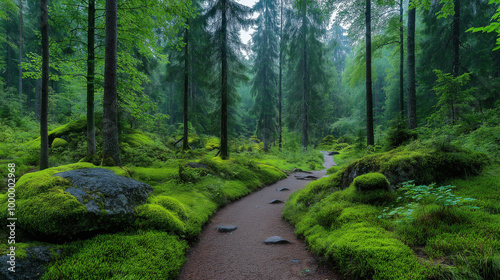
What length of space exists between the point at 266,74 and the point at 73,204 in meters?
23.2

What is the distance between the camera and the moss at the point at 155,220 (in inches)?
159

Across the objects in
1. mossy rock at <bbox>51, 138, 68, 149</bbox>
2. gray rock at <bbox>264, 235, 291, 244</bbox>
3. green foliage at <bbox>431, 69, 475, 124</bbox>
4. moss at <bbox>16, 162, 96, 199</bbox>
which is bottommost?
gray rock at <bbox>264, 235, 291, 244</bbox>

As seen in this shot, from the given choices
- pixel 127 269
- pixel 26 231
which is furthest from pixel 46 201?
pixel 127 269

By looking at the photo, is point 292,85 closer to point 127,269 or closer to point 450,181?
point 450,181

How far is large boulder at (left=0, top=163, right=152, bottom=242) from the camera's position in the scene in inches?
118

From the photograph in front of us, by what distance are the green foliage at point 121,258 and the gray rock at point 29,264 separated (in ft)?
0.33

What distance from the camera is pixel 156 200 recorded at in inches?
196

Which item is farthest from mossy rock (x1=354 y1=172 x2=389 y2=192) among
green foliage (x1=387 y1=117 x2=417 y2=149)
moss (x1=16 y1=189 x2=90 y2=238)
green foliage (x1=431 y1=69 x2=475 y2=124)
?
green foliage (x1=431 y1=69 x2=475 y2=124)

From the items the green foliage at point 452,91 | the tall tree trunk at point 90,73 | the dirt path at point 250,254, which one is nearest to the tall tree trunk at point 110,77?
the tall tree trunk at point 90,73

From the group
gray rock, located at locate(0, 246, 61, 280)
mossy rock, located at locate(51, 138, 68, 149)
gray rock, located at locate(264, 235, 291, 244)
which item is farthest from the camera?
mossy rock, located at locate(51, 138, 68, 149)

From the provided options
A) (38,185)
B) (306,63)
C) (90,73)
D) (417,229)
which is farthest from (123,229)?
(306,63)

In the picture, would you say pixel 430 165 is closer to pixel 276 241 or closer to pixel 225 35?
pixel 276 241

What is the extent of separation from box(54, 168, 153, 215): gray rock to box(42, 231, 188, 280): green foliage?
0.49 meters

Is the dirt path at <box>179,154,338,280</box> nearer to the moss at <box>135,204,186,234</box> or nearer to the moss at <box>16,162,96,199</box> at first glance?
the moss at <box>135,204,186,234</box>
